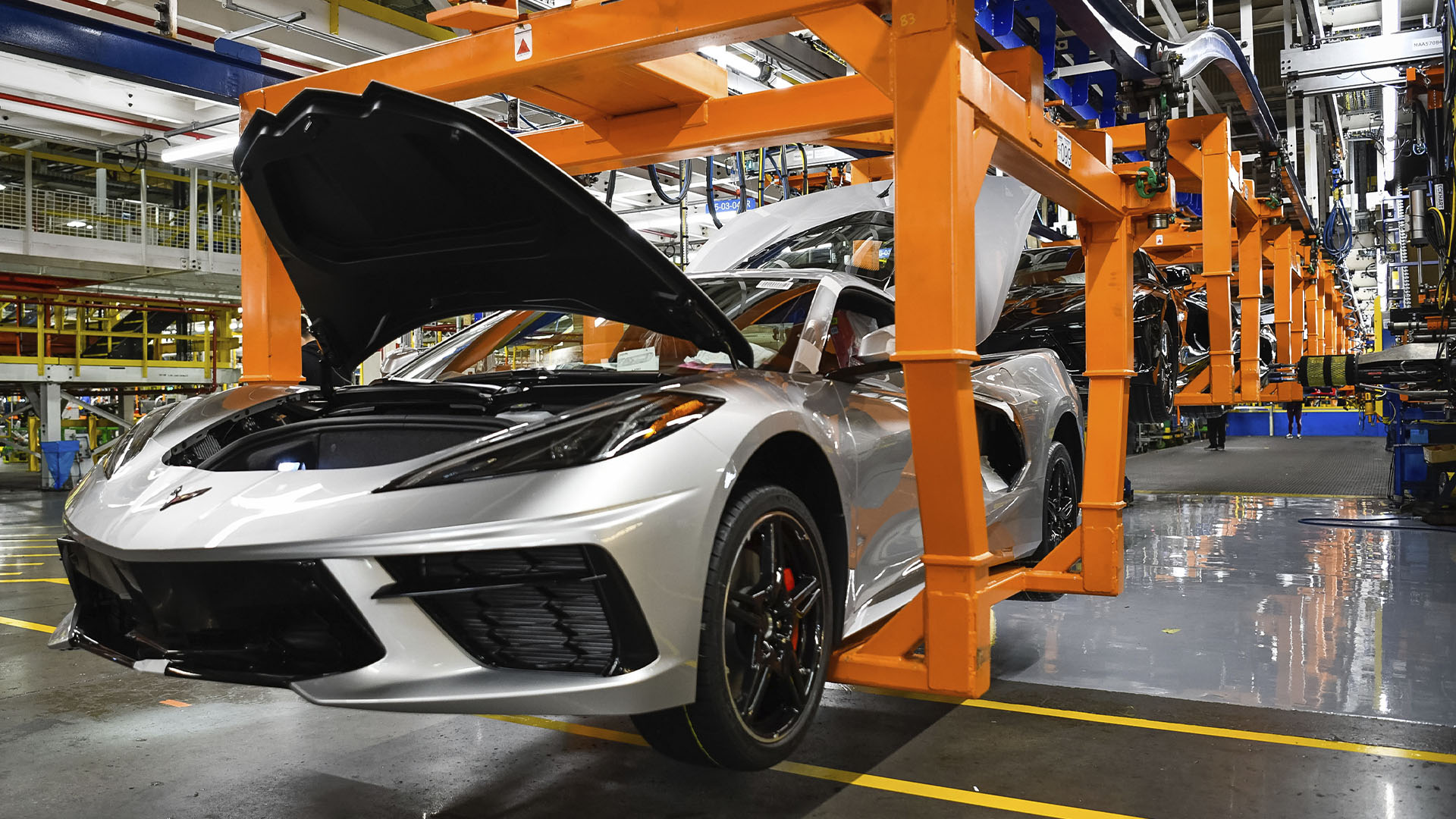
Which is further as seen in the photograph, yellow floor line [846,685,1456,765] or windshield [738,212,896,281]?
windshield [738,212,896,281]

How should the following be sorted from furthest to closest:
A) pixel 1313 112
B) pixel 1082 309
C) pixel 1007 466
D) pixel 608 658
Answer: pixel 1313 112
pixel 1082 309
pixel 1007 466
pixel 608 658

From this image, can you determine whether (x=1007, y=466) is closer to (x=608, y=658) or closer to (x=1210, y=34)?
(x=608, y=658)

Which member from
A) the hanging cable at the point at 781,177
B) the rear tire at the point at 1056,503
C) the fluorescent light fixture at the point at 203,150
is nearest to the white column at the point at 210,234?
the fluorescent light fixture at the point at 203,150

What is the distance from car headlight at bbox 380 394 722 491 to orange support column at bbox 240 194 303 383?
205 centimetres

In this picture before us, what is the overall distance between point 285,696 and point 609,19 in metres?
2.47

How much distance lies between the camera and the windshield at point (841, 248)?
17.2 ft

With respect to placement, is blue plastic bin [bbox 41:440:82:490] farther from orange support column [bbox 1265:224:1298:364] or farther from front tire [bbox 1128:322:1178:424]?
orange support column [bbox 1265:224:1298:364]

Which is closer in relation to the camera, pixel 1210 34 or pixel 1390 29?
pixel 1210 34

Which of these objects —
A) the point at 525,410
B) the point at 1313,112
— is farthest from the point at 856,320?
the point at 1313,112

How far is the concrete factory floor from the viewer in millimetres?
2504

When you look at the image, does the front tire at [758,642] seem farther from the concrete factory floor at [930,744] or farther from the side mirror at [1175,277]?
the side mirror at [1175,277]

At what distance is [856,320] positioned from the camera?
3.38 m

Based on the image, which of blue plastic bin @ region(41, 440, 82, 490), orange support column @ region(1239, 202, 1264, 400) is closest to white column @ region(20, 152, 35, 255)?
blue plastic bin @ region(41, 440, 82, 490)

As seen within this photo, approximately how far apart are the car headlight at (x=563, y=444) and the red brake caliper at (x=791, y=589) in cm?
54
